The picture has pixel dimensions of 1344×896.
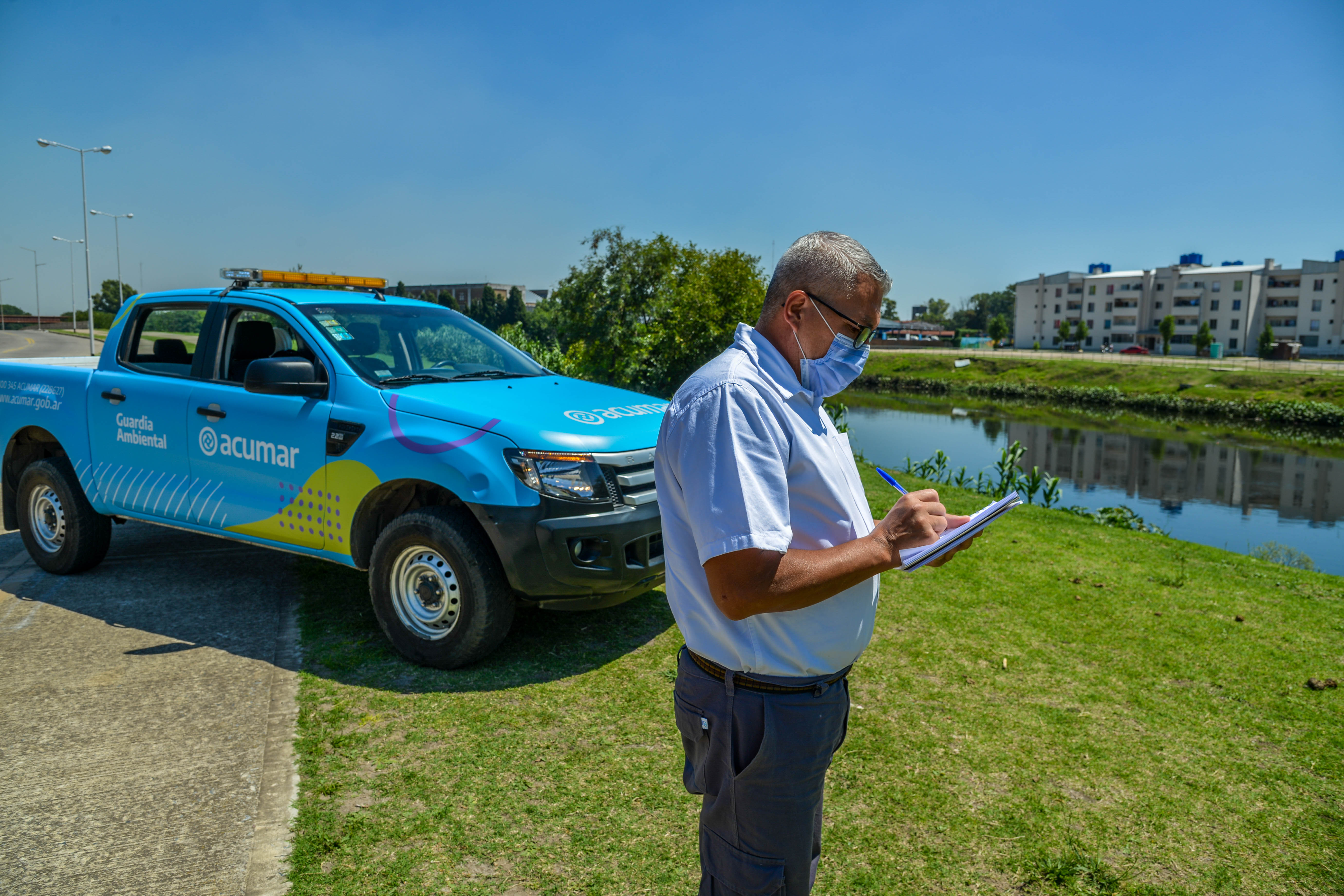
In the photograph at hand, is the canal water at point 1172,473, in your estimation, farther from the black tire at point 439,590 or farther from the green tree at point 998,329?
the green tree at point 998,329

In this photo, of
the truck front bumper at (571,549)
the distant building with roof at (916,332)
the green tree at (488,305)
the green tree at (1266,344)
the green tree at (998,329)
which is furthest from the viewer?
the distant building with roof at (916,332)

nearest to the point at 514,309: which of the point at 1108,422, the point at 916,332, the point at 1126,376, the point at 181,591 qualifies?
the point at 1126,376

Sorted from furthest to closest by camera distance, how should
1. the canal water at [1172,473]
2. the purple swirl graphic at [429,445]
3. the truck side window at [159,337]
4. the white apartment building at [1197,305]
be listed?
the white apartment building at [1197,305] → the canal water at [1172,473] → the truck side window at [159,337] → the purple swirl graphic at [429,445]

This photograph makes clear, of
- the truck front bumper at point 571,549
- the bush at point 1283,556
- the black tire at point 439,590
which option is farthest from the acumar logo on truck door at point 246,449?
the bush at point 1283,556

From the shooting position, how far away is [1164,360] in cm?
6575

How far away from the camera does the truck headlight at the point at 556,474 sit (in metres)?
4.15

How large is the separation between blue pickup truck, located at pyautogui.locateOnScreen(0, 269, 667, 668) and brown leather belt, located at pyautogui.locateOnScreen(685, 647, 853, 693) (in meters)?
2.25

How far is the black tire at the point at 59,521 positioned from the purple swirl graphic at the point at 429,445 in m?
2.93

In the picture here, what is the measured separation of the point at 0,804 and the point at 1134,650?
5.73 metres

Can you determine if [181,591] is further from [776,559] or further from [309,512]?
[776,559]

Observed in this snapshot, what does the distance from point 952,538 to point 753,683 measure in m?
0.58

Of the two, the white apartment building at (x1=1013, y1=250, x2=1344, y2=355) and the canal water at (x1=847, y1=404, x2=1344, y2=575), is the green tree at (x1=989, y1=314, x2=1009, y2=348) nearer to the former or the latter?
the white apartment building at (x1=1013, y1=250, x2=1344, y2=355)

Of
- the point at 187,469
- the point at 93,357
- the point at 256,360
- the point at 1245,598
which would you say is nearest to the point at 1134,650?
the point at 1245,598

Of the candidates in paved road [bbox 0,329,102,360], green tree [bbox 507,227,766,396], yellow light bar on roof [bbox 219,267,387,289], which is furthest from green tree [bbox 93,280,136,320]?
yellow light bar on roof [bbox 219,267,387,289]
